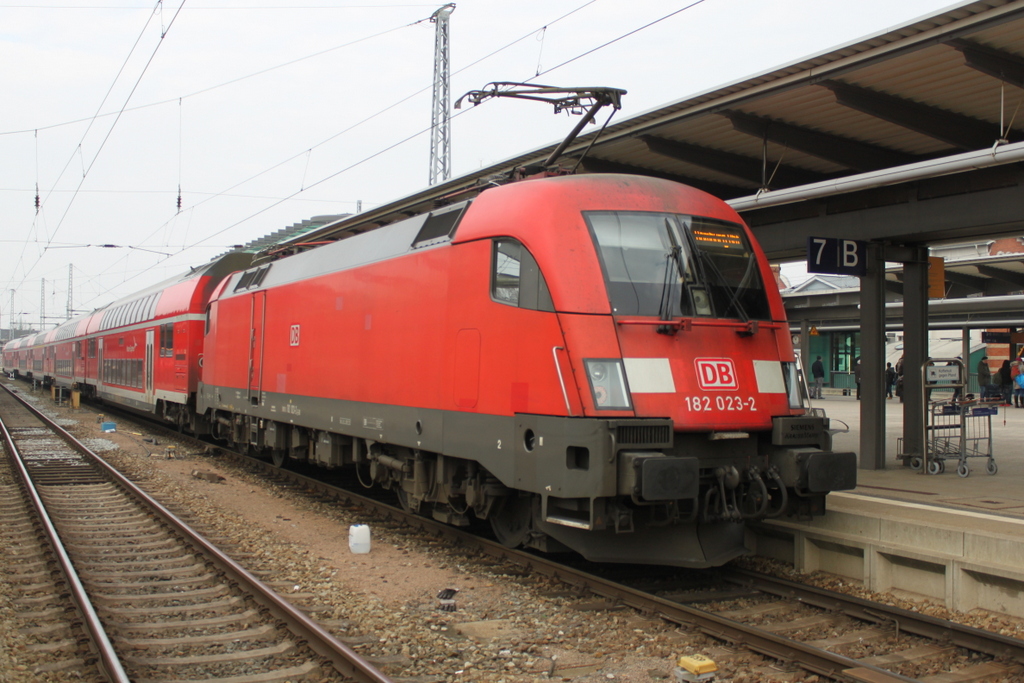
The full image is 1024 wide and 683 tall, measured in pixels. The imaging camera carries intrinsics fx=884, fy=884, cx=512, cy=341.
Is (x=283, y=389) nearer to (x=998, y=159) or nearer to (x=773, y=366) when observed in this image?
(x=773, y=366)

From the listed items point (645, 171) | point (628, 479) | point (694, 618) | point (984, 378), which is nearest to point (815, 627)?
point (694, 618)

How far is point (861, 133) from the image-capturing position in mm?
10305

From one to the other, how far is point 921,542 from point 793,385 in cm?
154

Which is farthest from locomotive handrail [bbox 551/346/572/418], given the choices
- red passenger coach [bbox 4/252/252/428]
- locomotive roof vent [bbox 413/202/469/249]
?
red passenger coach [bbox 4/252/252/428]

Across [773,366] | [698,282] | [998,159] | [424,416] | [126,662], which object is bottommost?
[126,662]

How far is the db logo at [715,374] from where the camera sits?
A: 6797 millimetres

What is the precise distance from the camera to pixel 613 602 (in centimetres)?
655

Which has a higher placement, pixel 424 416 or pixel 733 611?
pixel 424 416

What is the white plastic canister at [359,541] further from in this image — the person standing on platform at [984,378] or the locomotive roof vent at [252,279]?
the person standing on platform at [984,378]

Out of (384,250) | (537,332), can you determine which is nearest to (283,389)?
(384,250)

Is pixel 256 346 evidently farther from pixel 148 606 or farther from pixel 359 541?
pixel 148 606

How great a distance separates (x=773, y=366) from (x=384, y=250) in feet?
14.2

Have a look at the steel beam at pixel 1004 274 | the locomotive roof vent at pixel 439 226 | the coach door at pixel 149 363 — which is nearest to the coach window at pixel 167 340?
the coach door at pixel 149 363

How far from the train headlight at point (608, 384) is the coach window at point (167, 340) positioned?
591 inches
